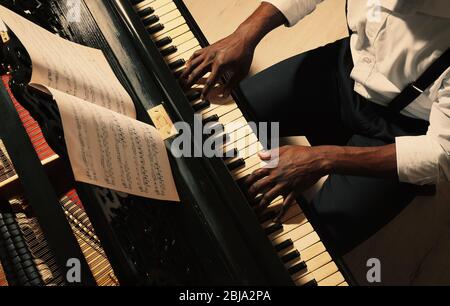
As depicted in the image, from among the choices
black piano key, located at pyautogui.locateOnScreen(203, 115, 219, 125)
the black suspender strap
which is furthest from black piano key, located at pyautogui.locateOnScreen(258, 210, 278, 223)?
the black suspender strap

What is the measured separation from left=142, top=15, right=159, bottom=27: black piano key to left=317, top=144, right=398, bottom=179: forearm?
2.64 ft

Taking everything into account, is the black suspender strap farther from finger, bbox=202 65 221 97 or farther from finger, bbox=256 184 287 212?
finger, bbox=202 65 221 97

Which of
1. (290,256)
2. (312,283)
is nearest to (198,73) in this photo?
(290,256)

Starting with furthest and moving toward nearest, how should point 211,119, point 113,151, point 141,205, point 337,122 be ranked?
point 337,122
point 211,119
point 141,205
point 113,151

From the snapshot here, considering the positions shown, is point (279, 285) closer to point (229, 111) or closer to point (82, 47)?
point (229, 111)

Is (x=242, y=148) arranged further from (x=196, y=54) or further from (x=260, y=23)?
(x=260, y=23)

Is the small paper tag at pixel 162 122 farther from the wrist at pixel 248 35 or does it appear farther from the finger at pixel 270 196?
the wrist at pixel 248 35

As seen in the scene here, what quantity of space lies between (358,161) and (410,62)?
1.21 ft

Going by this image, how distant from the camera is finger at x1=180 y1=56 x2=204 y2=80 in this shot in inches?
68.0

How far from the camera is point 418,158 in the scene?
1.54m

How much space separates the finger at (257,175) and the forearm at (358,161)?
21 centimetres

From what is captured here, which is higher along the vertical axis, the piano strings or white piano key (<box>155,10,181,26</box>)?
white piano key (<box>155,10,181,26</box>)

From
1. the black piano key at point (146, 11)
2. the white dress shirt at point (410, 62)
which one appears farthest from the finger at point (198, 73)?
the white dress shirt at point (410, 62)

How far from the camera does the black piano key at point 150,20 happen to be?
184 cm
